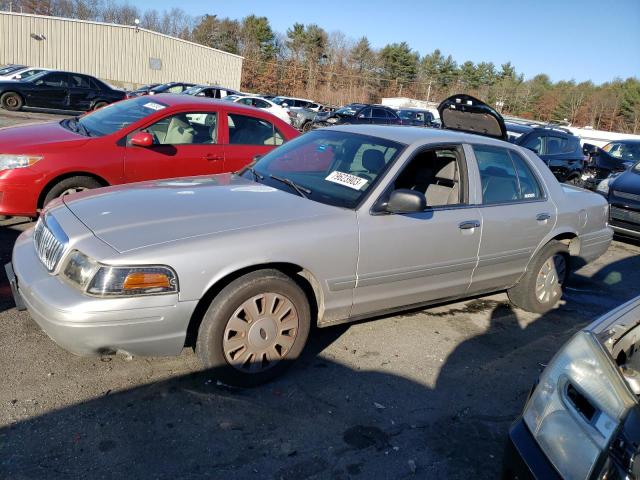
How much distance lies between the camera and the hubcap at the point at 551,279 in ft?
15.9

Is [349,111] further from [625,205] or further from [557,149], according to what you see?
[625,205]

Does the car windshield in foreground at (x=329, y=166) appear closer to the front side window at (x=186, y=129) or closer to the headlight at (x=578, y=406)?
the headlight at (x=578, y=406)

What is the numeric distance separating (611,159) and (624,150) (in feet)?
3.24

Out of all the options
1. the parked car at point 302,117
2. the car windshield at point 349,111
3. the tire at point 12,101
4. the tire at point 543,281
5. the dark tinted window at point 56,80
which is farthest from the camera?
the parked car at point 302,117

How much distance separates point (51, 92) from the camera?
18.7 meters

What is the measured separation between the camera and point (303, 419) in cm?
298

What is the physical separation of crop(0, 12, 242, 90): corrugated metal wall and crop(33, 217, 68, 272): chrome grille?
127 feet

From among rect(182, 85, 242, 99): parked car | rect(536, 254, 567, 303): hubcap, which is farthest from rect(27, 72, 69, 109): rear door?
rect(536, 254, 567, 303): hubcap

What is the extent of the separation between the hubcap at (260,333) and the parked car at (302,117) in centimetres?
2098

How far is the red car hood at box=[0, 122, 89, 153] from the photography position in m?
5.21

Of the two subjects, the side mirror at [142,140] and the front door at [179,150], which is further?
the front door at [179,150]

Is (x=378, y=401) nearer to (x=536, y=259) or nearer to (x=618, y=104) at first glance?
(x=536, y=259)

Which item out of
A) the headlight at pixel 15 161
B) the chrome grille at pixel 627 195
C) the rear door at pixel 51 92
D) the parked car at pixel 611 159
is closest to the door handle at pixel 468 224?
the headlight at pixel 15 161

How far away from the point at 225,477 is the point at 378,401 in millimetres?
1121
